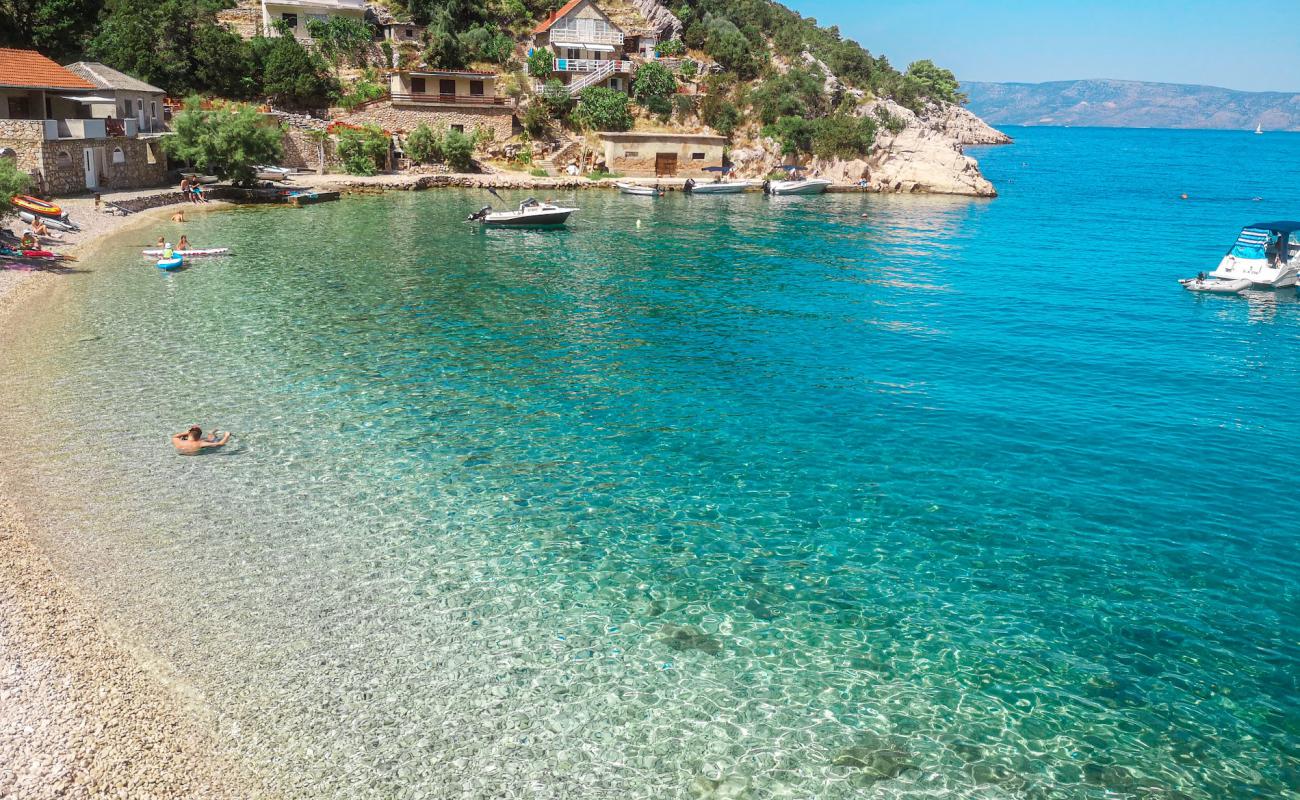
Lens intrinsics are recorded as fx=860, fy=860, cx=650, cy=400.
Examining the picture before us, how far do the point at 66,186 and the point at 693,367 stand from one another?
1516 inches

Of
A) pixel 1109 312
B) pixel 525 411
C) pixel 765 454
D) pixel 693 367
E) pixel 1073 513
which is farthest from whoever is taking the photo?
pixel 1109 312

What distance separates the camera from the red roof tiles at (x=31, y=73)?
142 feet

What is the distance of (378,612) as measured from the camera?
40.2ft

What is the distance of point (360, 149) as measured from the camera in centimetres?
6141

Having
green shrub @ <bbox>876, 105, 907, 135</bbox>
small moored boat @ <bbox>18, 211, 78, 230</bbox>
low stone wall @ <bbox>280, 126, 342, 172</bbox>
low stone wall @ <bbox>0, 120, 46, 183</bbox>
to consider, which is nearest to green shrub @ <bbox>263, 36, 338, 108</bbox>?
low stone wall @ <bbox>280, 126, 342, 172</bbox>

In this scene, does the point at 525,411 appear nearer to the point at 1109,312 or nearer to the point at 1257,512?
the point at 1257,512

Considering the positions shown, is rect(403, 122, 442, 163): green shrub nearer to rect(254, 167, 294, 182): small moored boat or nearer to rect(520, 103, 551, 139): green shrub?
rect(520, 103, 551, 139): green shrub

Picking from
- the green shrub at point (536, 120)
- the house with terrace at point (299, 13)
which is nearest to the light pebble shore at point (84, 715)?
the green shrub at point (536, 120)

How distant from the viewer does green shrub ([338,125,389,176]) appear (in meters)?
60.9

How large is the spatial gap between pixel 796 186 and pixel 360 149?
33.0m

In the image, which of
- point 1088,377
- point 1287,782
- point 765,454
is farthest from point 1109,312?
point 1287,782

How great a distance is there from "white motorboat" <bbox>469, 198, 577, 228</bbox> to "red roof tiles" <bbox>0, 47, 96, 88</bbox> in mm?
22570

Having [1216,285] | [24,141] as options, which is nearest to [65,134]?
[24,141]

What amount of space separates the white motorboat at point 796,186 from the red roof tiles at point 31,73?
4516 centimetres
